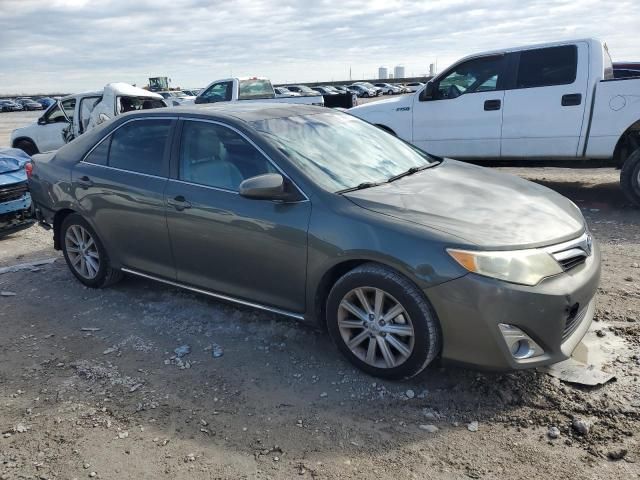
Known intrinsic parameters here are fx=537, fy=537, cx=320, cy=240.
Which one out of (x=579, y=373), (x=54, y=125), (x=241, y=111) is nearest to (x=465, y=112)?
(x=241, y=111)

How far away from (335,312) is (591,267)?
155cm

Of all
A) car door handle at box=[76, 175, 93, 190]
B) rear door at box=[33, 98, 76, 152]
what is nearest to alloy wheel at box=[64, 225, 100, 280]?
car door handle at box=[76, 175, 93, 190]

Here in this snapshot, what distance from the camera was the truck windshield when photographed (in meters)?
15.5

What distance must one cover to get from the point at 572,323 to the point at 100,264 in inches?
149

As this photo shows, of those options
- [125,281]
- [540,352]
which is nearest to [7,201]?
[125,281]

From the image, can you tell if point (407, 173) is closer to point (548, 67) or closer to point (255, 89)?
point (548, 67)

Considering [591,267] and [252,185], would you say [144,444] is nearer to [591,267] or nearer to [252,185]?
[252,185]

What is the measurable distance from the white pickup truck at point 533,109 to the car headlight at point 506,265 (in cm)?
471

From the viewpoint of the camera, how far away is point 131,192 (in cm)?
A: 426

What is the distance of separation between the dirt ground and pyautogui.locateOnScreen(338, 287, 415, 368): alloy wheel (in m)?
0.18

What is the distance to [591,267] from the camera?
3.20 meters

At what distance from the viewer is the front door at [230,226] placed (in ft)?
11.3

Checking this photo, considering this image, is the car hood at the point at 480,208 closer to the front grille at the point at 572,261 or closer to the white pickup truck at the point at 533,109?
the front grille at the point at 572,261

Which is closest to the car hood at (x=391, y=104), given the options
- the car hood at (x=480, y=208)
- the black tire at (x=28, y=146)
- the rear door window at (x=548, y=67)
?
the rear door window at (x=548, y=67)
